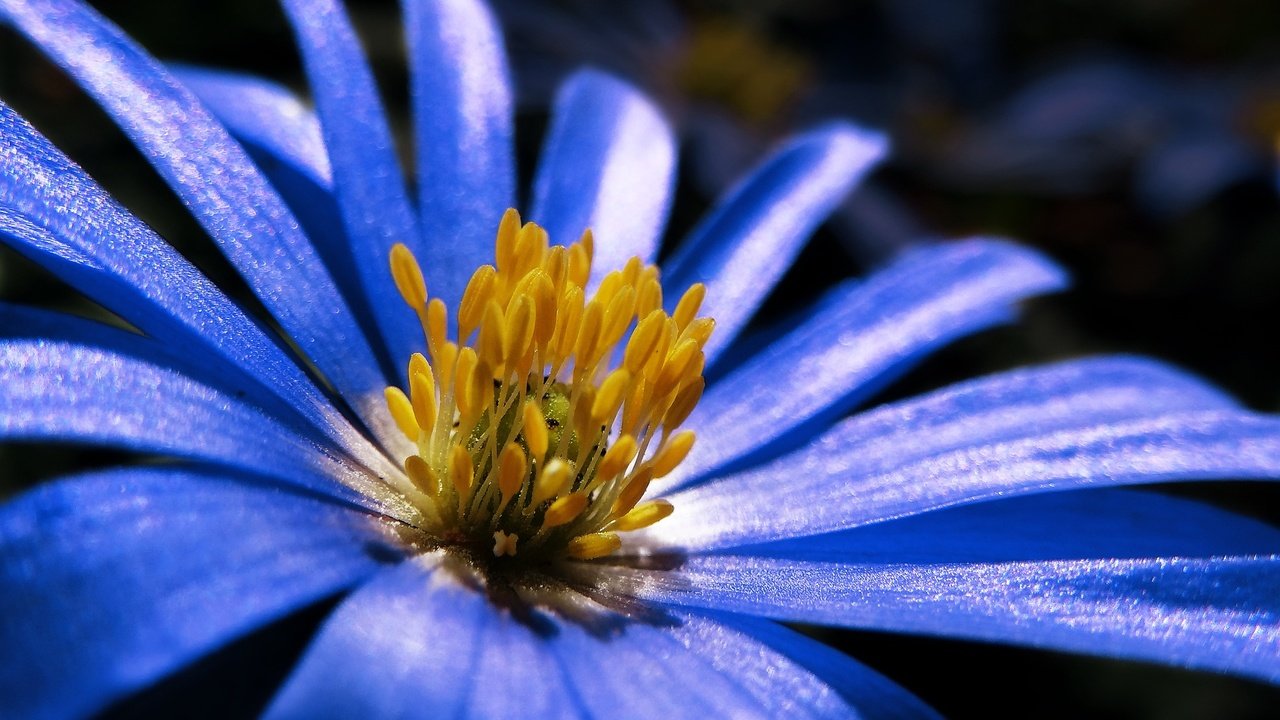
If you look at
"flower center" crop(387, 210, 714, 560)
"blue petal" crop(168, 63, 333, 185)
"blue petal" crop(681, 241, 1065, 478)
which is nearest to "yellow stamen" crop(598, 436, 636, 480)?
"flower center" crop(387, 210, 714, 560)

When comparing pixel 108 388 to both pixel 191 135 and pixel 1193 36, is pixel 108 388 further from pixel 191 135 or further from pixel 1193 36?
pixel 1193 36

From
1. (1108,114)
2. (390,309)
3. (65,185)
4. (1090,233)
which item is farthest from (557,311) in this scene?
(1108,114)

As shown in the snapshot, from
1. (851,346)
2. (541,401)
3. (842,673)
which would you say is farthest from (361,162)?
(842,673)

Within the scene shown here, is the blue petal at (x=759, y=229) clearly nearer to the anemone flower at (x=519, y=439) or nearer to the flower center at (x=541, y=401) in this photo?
the anemone flower at (x=519, y=439)

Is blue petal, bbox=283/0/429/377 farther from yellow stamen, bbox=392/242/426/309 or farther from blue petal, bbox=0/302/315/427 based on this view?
blue petal, bbox=0/302/315/427

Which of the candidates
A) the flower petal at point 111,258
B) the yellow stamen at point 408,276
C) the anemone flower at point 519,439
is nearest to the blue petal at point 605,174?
the anemone flower at point 519,439

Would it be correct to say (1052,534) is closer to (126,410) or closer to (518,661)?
(518,661)
